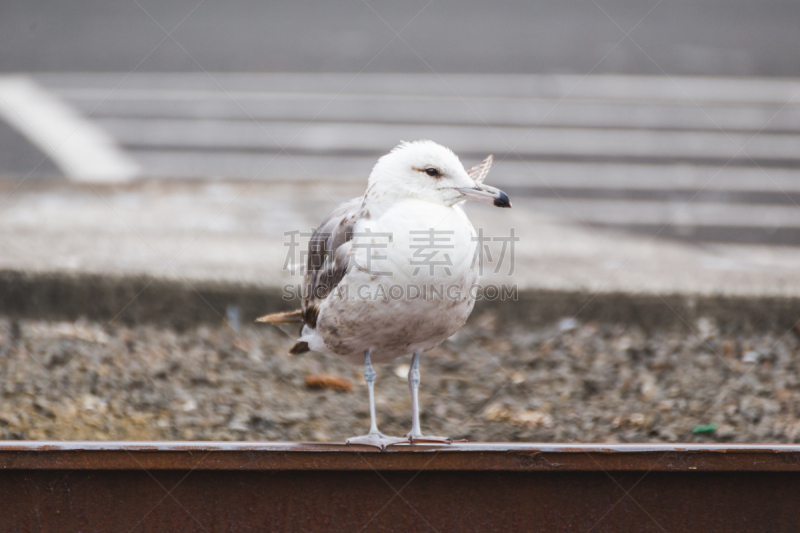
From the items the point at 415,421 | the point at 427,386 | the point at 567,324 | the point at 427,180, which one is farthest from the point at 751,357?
the point at 427,180

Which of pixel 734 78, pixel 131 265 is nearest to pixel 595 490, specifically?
pixel 131 265

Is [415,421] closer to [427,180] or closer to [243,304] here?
[427,180]

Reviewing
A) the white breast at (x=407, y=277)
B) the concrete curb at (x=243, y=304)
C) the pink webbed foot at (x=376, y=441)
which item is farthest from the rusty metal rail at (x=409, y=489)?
the concrete curb at (x=243, y=304)

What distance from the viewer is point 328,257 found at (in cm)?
358

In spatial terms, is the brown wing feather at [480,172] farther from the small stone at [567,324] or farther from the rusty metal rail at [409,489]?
Result: the small stone at [567,324]

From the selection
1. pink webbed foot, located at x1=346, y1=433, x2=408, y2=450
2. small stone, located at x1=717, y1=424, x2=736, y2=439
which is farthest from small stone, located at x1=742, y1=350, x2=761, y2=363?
pink webbed foot, located at x1=346, y1=433, x2=408, y2=450

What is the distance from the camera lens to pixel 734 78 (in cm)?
1348

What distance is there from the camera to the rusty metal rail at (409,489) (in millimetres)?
2934

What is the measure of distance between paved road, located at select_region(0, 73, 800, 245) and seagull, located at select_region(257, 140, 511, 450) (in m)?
5.65

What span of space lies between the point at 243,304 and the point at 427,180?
3310mm

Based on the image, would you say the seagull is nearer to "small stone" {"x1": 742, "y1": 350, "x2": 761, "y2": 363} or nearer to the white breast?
the white breast

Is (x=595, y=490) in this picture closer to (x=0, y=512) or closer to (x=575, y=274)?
(x=0, y=512)

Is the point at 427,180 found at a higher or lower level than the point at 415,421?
higher

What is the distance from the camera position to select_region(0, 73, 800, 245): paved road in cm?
947
